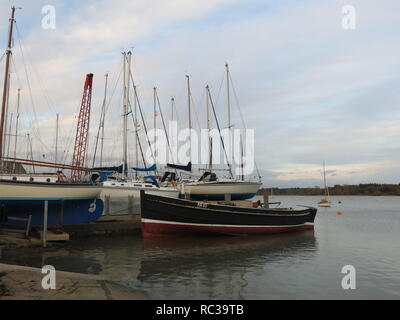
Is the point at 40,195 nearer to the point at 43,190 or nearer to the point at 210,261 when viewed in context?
the point at 43,190

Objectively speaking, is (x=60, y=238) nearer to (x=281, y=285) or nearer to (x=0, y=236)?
(x=0, y=236)

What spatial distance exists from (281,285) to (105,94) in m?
42.3

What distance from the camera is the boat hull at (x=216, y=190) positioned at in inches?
1441

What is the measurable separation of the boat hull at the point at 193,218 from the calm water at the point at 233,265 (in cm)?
91

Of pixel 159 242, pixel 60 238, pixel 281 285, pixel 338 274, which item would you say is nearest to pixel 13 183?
pixel 60 238

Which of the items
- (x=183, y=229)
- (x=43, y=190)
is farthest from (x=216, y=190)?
(x=43, y=190)

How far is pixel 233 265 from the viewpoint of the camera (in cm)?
1645

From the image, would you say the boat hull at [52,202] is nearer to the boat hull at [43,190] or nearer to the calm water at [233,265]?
the boat hull at [43,190]

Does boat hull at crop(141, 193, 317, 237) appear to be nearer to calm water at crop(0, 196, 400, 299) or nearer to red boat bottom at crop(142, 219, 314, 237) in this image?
red boat bottom at crop(142, 219, 314, 237)

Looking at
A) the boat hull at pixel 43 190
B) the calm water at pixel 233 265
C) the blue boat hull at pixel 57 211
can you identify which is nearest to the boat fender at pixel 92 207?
the blue boat hull at pixel 57 211

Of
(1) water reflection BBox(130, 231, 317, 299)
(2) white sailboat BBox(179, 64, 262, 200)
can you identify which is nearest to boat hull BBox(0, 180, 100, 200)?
(1) water reflection BBox(130, 231, 317, 299)

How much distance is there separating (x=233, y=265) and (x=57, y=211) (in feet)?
48.4
